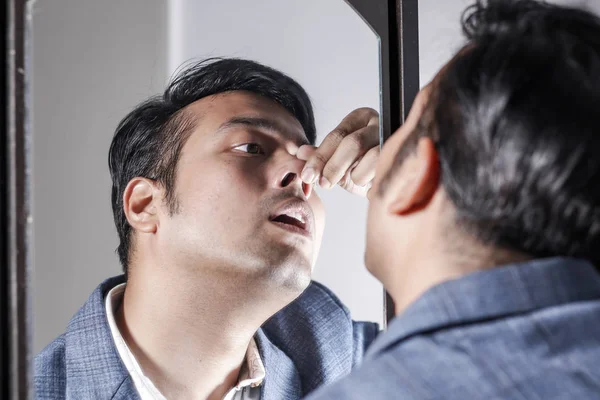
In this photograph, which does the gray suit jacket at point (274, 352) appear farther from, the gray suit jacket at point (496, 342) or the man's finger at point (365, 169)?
the gray suit jacket at point (496, 342)

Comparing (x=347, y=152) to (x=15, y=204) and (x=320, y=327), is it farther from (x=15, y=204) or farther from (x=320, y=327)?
(x=15, y=204)

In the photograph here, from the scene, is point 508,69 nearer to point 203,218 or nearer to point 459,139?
point 459,139

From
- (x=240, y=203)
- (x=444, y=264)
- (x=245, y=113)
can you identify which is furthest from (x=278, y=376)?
(x=444, y=264)

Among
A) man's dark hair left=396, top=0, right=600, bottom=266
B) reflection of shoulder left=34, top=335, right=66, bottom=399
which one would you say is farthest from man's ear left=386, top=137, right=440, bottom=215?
reflection of shoulder left=34, top=335, right=66, bottom=399

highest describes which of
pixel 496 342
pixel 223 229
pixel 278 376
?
pixel 496 342

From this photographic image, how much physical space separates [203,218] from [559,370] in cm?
56

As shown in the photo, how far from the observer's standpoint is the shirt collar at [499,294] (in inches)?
18.6

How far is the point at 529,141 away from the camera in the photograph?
495 millimetres

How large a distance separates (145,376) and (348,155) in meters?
0.39

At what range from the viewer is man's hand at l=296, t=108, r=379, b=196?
2.86ft

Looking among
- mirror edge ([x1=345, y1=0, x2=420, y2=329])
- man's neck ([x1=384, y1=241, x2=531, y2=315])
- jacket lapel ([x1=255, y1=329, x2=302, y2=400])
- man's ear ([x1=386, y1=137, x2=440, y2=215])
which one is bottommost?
jacket lapel ([x1=255, y1=329, x2=302, y2=400])

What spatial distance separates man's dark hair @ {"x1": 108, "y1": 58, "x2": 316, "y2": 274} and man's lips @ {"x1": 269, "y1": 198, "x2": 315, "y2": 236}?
0.09 meters

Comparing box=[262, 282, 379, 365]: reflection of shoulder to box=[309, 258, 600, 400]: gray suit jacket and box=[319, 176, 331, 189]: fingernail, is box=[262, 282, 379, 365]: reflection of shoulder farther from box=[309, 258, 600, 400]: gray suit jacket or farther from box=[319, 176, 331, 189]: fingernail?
box=[309, 258, 600, 400]: gray suit jacket

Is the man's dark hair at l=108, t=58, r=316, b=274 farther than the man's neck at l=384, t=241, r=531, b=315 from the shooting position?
Yes
